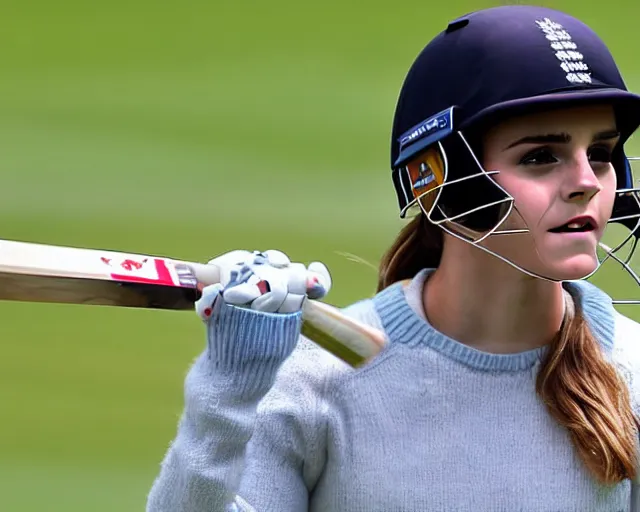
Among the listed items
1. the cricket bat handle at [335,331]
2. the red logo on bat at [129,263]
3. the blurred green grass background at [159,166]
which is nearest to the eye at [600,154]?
the cricket bat handle at [335,331]

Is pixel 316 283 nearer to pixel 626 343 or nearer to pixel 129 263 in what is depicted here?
pixel 129 263

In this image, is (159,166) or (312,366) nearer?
(312,366)

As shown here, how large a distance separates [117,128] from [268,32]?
0.97 feet

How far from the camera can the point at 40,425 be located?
1716 millimetres

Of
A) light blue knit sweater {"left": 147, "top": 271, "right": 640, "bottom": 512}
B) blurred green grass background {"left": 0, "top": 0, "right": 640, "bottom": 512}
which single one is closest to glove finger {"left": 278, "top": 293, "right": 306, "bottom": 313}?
light blue knit sweater {"left": 147, "top": 271, "right": 640, "bottom": 512}

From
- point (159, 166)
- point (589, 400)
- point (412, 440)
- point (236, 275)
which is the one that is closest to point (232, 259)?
point (236, 275)

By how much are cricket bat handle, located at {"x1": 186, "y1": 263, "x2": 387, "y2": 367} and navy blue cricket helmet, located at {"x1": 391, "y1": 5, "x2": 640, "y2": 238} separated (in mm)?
121

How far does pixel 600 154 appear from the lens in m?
0.91

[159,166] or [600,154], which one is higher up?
[600,154]

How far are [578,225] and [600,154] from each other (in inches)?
2.9

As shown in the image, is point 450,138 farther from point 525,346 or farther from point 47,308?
point 47,308

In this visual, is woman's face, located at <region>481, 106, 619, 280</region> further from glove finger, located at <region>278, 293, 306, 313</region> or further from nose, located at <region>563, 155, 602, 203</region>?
glove finger, located at <region>278, 293, 306, 313</region>

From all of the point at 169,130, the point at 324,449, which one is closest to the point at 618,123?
the point at 324,449

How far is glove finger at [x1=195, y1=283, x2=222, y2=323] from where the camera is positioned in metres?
0.81
